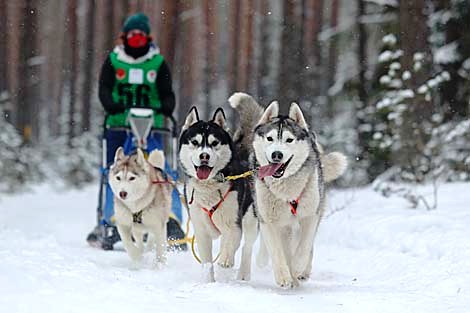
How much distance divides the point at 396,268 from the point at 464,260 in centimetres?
53

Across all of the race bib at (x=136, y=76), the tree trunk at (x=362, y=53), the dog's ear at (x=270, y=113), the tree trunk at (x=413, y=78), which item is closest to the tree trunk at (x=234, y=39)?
the tree trunk at (x=362, y=53)

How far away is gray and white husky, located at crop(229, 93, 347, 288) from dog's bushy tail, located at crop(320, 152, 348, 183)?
61 cm

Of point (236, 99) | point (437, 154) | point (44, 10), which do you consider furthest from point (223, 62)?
point (236, 99)

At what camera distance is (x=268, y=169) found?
4.25 m

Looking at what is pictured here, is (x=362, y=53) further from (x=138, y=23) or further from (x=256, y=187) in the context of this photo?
(x=256, y=187)

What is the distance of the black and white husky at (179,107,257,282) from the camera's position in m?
4.56

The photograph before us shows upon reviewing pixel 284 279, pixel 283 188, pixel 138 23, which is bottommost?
pixel 284 279

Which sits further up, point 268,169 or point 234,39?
point 234,39

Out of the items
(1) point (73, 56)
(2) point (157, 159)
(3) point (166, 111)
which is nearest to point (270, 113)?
(2) point (157, 159)

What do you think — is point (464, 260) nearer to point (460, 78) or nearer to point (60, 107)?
point (460, 78)

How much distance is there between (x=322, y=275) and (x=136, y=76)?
2819 millimetres

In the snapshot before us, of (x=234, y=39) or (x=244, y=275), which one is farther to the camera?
(x=234, y=39)

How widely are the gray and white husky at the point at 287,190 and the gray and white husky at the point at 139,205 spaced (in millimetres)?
1464

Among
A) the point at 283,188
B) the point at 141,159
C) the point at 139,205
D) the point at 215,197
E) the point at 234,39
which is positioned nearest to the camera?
the point at 283,188
